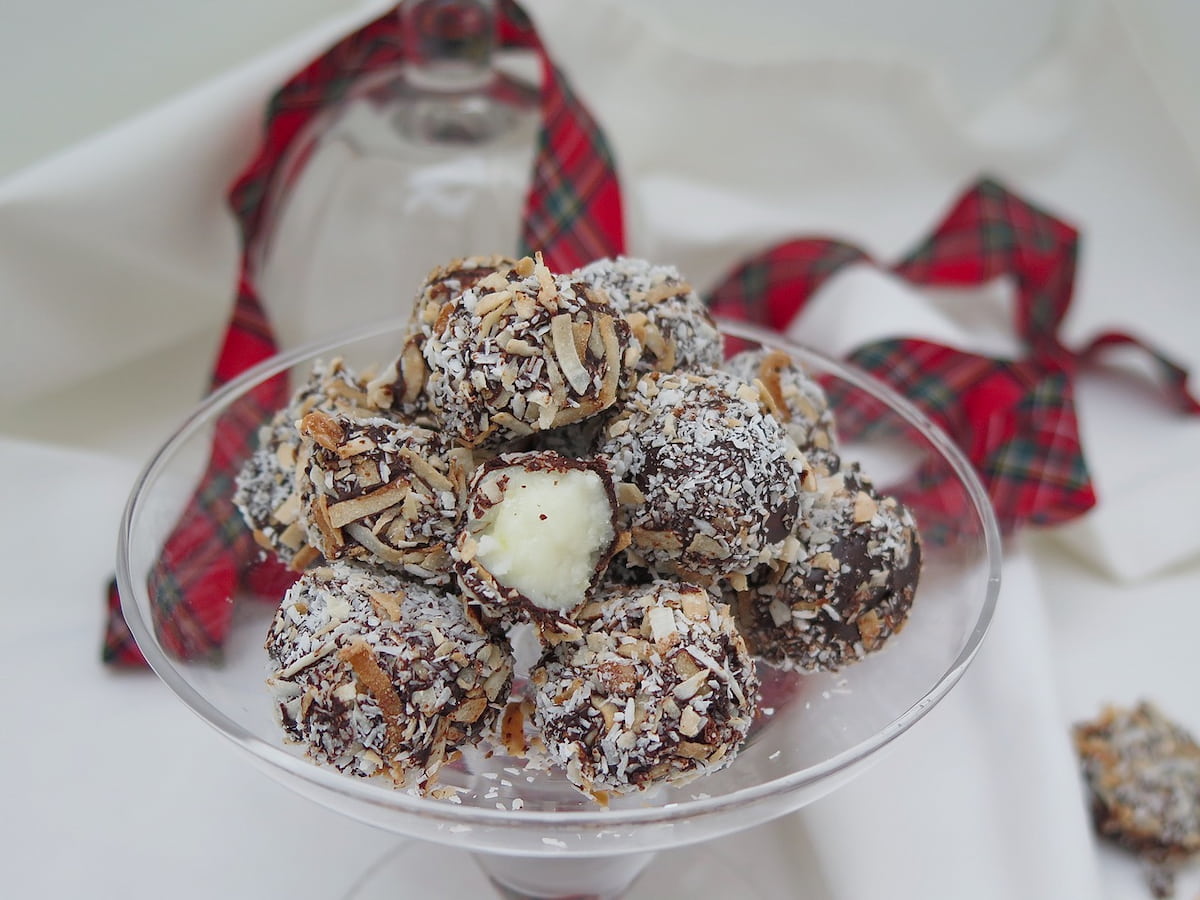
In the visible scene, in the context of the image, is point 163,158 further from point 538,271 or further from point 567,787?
point 567,787

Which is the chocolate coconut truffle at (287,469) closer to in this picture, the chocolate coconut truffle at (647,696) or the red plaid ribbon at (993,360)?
the chocolate coconut truffle at (647,696)

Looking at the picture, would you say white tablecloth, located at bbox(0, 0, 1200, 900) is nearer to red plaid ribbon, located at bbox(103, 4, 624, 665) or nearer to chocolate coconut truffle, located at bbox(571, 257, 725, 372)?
red plaid ribbon, located at bbox(103, 4, 624, 665)

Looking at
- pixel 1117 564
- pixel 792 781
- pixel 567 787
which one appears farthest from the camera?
pixel 1117 564

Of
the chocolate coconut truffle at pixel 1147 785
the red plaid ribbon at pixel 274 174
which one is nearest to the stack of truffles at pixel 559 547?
the red plaid ribbon at pixel 274 174

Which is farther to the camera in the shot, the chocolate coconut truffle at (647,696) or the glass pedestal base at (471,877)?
the glass pedestal base at (471,877)

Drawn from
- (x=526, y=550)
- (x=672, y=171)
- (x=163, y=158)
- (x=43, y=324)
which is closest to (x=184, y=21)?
(x=163, y=158)

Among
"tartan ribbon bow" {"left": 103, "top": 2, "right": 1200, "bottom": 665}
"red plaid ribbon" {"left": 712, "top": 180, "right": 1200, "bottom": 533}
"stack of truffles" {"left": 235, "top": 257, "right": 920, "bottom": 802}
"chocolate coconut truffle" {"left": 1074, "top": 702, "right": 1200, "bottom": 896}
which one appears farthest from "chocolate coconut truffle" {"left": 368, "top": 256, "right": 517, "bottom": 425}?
"chocolate coconut truffle" {"left": 1074, "top": 702, "right": 1200, "bottom": 896}
